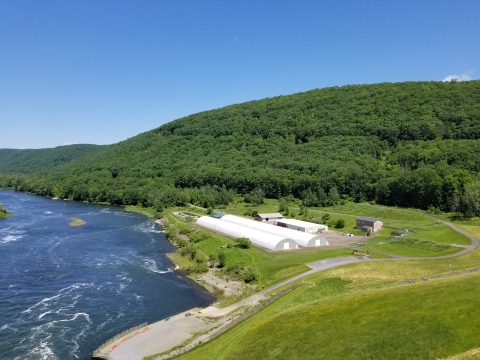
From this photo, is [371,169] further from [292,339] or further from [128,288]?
[292,339]

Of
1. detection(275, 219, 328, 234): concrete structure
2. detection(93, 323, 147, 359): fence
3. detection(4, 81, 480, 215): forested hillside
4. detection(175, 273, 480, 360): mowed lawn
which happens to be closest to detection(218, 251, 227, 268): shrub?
detection(93, 323, 147, 359): fence

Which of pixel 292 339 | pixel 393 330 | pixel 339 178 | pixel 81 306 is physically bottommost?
pixel 81 306

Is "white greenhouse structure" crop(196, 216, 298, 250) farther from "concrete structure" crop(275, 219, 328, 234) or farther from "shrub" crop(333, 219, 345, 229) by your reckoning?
"shrub" crop(333, 219, 345, 229)

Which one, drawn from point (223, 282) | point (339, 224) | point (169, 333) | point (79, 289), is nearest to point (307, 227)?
point (339, 224)

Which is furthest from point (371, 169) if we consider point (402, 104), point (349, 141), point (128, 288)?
point (128, 288)

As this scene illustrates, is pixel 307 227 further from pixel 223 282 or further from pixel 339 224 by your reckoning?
pixel 223 282

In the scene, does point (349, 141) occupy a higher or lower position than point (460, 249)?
higher

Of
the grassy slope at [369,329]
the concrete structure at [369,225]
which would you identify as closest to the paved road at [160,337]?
the grassy slope at [369,329]
